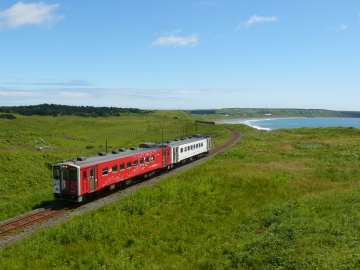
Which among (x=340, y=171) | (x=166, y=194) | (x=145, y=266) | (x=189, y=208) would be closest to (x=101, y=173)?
(x=166, y=194)

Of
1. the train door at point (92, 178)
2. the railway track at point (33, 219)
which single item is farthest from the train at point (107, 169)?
the railway track at point (33, 219)

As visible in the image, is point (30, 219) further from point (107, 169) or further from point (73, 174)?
point (107, 169)

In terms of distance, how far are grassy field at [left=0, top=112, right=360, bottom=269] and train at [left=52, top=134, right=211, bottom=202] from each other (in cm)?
296

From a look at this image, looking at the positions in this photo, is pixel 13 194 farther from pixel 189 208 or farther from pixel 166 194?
pixel 189 208

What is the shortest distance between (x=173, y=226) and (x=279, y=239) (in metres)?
6.78

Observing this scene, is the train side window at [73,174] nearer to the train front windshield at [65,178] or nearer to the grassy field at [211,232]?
the train front windshield at [65,178]

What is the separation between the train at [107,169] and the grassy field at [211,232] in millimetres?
2959

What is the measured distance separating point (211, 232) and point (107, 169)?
12.5 metres

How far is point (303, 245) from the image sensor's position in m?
14.6

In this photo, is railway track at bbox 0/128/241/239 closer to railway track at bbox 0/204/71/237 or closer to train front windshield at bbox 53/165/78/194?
railway track at bbox 0/204/71/237

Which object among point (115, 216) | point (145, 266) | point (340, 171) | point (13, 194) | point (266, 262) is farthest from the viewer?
point (340, 171)

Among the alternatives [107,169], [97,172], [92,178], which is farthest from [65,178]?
[107,169]

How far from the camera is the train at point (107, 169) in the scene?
83.1ft

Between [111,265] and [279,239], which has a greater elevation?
[279,239]
